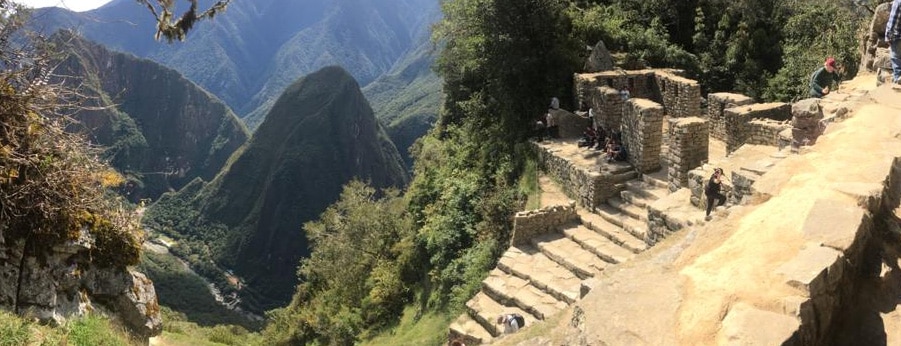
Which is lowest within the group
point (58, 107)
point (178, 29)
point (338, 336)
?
point (338, 336)

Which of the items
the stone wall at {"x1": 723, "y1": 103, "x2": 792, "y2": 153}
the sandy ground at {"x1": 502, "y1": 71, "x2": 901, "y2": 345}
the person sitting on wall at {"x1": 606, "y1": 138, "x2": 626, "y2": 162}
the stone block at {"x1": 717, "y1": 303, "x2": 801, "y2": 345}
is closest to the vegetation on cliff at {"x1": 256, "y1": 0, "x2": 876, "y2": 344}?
the person sitting on wall at {"x1": 606, "y1": 138, "x2": 626, "y2": 162}

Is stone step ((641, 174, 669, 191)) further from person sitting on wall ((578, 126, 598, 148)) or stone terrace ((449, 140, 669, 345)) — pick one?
person sitting on wall ((578, 126, 598, 148))

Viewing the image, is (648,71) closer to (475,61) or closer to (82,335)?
(475,61)

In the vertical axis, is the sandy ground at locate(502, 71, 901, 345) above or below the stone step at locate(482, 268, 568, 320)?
above

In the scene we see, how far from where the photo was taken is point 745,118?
442 inches

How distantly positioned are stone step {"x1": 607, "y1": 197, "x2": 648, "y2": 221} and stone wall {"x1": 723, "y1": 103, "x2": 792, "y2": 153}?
101 inches

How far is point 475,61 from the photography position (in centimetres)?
1619

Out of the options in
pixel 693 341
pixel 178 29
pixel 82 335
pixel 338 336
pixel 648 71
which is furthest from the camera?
pixel 338 336

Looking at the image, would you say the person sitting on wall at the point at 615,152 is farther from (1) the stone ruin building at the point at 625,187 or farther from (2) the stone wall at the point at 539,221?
(2) the stone wall at the point at 539,221

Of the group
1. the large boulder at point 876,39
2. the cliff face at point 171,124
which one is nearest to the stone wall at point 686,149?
the large boulder at point 876,39

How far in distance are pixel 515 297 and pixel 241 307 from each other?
69.2m

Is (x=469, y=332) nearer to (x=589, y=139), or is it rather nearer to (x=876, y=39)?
(x=589, y=139)

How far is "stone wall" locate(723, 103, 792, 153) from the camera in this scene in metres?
11.1

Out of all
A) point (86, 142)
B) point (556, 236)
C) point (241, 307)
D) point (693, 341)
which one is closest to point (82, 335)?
point (86, 142)
